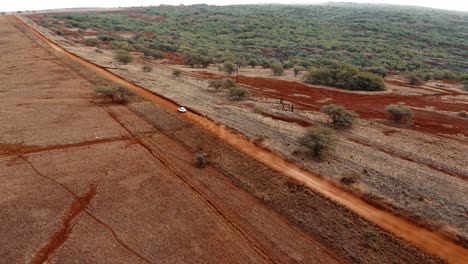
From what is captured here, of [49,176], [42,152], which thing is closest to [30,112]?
[42,152]

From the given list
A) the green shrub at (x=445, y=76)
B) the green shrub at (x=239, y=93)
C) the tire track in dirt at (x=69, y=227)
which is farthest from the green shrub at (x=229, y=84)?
the green shrub at (x=445, y=76)

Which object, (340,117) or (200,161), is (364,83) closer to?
(340,117)

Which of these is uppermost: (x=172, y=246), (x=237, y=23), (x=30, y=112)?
(x=237, y=23)

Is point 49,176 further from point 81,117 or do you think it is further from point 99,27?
point 99,27

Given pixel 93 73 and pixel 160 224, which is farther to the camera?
pixel 93 73

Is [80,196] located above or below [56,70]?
below

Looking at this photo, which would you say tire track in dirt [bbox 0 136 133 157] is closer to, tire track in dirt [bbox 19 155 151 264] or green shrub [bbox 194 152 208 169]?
tire track in dirt [bbox 19 155 151 264]

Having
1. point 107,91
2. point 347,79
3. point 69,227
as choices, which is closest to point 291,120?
point 107,91
